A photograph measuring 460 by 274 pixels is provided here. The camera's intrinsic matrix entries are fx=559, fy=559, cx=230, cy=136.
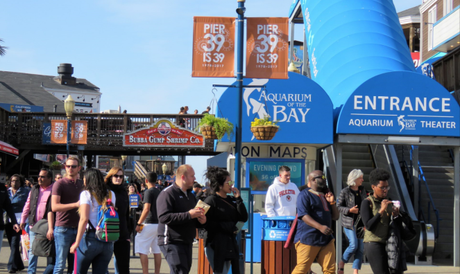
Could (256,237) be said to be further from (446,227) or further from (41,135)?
(41,135)

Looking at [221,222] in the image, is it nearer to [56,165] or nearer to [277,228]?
[277,228]

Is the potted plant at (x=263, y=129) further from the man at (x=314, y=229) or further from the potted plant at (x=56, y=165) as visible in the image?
the potted plant at (x=56, y=165)

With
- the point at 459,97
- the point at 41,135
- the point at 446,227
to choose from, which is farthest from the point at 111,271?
the point at 41,135

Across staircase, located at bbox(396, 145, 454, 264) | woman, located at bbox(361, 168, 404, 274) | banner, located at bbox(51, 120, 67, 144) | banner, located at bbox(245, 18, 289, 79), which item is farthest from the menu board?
banner, located at bbox(51, 120, 67, 144)

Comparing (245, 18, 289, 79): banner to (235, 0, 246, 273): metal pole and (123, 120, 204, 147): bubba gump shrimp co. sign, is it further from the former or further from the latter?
(123, 120, 204, 147): bubba gump shrimp co. sign

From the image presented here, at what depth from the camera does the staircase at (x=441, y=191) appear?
13141 mm

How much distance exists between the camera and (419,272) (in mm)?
10656

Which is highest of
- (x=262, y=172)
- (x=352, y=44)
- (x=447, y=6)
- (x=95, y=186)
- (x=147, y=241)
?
(x=447, y=6)

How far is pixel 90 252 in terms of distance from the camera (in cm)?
607

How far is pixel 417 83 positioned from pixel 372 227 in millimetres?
5996

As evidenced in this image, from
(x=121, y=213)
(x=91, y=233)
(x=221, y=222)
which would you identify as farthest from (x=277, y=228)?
(x=91, y=233)

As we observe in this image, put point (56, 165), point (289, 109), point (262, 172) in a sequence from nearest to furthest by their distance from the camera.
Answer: point (289, 109) < point (262, 172) < point (56, 165)

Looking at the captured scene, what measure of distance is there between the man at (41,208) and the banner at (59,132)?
16.4 metres

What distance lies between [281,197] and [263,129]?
1371mm
